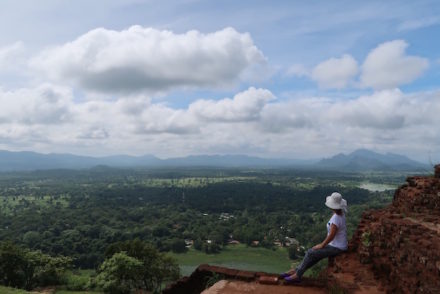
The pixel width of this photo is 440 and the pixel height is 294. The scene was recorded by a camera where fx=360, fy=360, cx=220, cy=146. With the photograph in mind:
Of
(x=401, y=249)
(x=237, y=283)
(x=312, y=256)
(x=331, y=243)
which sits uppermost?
(x=401, y=249)

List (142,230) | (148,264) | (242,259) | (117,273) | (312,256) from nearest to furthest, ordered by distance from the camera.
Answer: (312,256) → (117,273) → (148,264) → (242,259) → (142,230)

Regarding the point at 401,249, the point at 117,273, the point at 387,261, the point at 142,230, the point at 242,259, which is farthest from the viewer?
the point at 142,230

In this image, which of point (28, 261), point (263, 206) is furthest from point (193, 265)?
point (263, 206)

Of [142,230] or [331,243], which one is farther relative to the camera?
[142,230]

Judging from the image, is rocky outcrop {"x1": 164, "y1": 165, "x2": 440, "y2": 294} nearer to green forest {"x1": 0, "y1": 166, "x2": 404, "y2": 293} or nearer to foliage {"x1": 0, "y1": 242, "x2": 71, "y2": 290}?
green forest {"x1": 0, "y1": 166, "x2": 404, "y2": 293}

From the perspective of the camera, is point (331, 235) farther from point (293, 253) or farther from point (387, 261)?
point (293, 253)

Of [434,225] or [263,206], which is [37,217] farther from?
[434,225]

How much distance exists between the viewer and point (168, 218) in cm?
8762

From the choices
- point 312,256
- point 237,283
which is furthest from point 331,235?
point 237,283

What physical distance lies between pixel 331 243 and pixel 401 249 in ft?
4.82

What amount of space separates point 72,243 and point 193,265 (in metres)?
21.0

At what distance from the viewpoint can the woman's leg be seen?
7234 mm

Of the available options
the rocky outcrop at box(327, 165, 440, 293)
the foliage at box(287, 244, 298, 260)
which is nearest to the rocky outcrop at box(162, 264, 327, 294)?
the rocky outcrop at box(327, 165, 440, 293)

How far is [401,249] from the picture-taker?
6.37 metres
